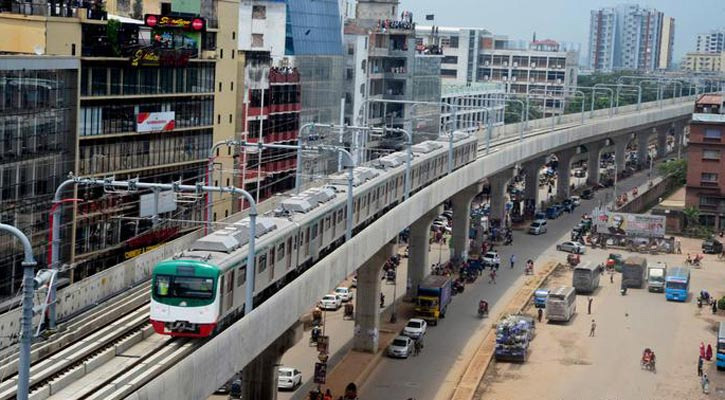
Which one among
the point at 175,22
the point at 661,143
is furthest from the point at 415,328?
the point at 661,143

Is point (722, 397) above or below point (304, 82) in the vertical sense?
below

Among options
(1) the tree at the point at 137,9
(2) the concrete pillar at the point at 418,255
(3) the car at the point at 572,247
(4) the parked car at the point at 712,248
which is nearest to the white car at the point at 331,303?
(2) the concrete pillar at the point at 418,255

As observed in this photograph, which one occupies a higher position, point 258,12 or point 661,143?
point 258,12

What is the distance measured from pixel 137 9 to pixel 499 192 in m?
30.2

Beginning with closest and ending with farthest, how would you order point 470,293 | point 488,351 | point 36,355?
point 36,355
point 488,351
point 470,293

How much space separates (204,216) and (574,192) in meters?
57.3

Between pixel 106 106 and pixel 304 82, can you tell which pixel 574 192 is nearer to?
pixel 304 82

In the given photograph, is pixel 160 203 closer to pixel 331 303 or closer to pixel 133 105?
pixel 133 105

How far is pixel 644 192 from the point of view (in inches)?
3952

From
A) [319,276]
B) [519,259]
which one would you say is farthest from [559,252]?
[319,276]

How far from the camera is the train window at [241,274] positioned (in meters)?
29.7

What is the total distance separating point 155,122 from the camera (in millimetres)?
50062

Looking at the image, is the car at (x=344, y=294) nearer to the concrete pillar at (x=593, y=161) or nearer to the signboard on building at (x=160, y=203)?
the signboard on building at (x=160, y=203)

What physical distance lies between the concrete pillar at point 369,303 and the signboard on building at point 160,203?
7907mm
